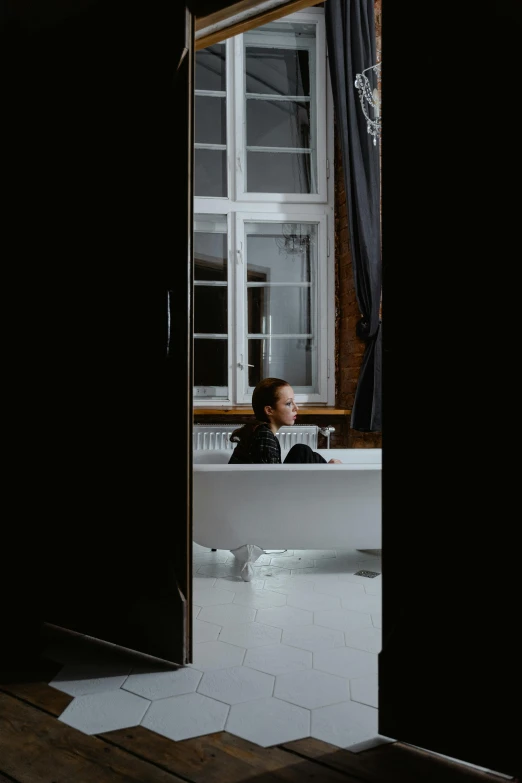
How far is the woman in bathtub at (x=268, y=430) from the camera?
10.3 ft

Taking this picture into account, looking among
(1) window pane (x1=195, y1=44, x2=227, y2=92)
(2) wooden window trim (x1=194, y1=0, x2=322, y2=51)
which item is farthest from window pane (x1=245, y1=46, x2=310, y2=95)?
(2) wooden window trim (x1=194, y1=0, x2=322, y2=51)

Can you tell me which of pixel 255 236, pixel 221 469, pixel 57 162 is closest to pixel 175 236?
pixel 57 162

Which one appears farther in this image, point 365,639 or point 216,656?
point 365,639

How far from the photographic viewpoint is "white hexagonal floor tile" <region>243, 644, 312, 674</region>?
1999mm

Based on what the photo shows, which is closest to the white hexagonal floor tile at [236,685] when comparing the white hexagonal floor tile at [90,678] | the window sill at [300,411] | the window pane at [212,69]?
the white hexagonal floor tile at [90,678]

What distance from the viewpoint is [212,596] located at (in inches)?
107

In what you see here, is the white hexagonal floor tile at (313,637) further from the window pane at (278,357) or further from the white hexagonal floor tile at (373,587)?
the window pane at (278,357)

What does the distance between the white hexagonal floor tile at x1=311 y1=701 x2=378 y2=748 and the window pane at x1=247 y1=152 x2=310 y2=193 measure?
3763 mm

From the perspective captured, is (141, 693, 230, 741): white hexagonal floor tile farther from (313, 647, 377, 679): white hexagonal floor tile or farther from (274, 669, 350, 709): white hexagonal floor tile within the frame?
(313, 647, 377, 679): white hexagonal floor tile

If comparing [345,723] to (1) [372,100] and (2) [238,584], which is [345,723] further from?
(1) [372,100]

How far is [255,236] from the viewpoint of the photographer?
15.4ft

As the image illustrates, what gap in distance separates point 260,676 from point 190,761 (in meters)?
0.49

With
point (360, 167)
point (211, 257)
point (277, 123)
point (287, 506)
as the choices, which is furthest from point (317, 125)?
point (287, 506)
